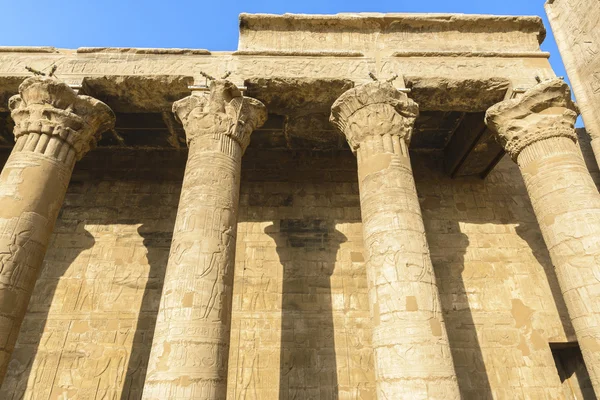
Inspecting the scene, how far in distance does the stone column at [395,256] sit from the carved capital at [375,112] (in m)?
0.02

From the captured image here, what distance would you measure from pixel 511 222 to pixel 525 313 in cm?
233

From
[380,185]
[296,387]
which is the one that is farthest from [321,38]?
[296,387]

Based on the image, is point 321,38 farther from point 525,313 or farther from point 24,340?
point 24,340

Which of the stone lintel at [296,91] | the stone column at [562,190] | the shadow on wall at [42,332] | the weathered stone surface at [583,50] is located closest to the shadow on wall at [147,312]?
the shadow on wall at [42,332]

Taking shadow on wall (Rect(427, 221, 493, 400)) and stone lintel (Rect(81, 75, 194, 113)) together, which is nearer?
stone lintel (Rect(81, 75, 194, 113))

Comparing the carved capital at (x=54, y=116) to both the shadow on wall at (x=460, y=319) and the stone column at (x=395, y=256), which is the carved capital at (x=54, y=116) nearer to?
the stone column at (x=395, y=256)

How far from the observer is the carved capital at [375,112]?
7.16 meters

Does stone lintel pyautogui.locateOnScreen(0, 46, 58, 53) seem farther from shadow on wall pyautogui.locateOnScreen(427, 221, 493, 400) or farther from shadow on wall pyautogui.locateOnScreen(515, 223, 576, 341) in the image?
shadow on wall pyautogui.locateOnScreen(515, 223, 576, 341)

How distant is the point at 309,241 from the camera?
31.9 feet

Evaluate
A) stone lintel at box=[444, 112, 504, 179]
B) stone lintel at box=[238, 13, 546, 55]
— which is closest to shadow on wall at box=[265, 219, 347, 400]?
stone lintel at box=[444, 112, 504, 179]

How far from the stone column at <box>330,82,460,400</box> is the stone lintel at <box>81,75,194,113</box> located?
3130 mm

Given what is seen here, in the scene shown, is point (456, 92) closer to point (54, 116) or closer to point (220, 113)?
point (220, 113)

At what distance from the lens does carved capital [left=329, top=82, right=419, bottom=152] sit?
7164 millimetres

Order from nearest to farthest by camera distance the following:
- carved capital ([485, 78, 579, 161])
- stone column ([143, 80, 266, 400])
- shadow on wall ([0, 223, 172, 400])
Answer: stone column ([143, 80, 266, 400]) < carved capital ([485, 78, 579, 161]) < shadow on wall ([0, 223, 172, 400])
